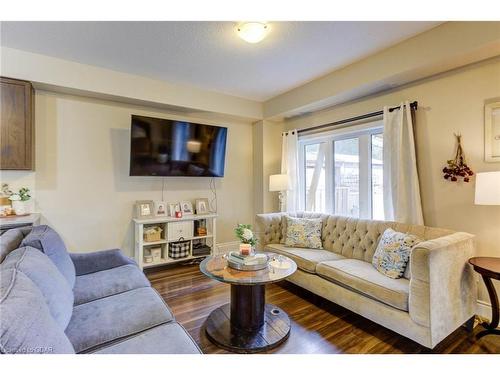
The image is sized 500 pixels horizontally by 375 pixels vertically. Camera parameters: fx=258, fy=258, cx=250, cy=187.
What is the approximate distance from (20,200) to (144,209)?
128 centimetres

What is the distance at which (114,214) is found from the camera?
344 centimetres

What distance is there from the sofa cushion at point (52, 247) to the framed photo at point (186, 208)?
1931 mm

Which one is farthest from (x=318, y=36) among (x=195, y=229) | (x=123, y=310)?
(x=195, y=229)

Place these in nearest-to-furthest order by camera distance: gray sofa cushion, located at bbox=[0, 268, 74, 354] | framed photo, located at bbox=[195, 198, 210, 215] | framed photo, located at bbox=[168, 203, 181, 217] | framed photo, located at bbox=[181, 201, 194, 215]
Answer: gray sofa cushion, located at bbox=[0, 268, 74, 354] < framed photo, located at bbox=[168, 203, 181, 217] < framed photo, located at bbox=[181, 201, 194, 215] < framed photo, located at bbox=[195, 198, 210, 215]

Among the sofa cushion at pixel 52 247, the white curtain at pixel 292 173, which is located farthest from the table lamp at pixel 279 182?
the sofa cushion at pixel 52 247

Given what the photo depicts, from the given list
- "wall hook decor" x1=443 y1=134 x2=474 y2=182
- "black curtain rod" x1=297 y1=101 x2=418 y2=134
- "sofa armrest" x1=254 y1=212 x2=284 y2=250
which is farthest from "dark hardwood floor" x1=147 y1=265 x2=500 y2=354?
"black curtain rod" x1=297 y1=101 x2=418 y2=134

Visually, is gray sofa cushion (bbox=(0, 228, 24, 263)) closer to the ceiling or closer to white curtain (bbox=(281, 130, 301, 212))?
the ceiling

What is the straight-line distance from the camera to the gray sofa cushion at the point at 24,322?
2.60ft

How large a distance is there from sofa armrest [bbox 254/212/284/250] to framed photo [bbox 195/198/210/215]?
99 cm

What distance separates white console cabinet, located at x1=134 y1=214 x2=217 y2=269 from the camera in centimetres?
332

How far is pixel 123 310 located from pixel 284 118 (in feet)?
11.9

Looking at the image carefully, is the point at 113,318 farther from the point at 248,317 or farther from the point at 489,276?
the point at 489,276
